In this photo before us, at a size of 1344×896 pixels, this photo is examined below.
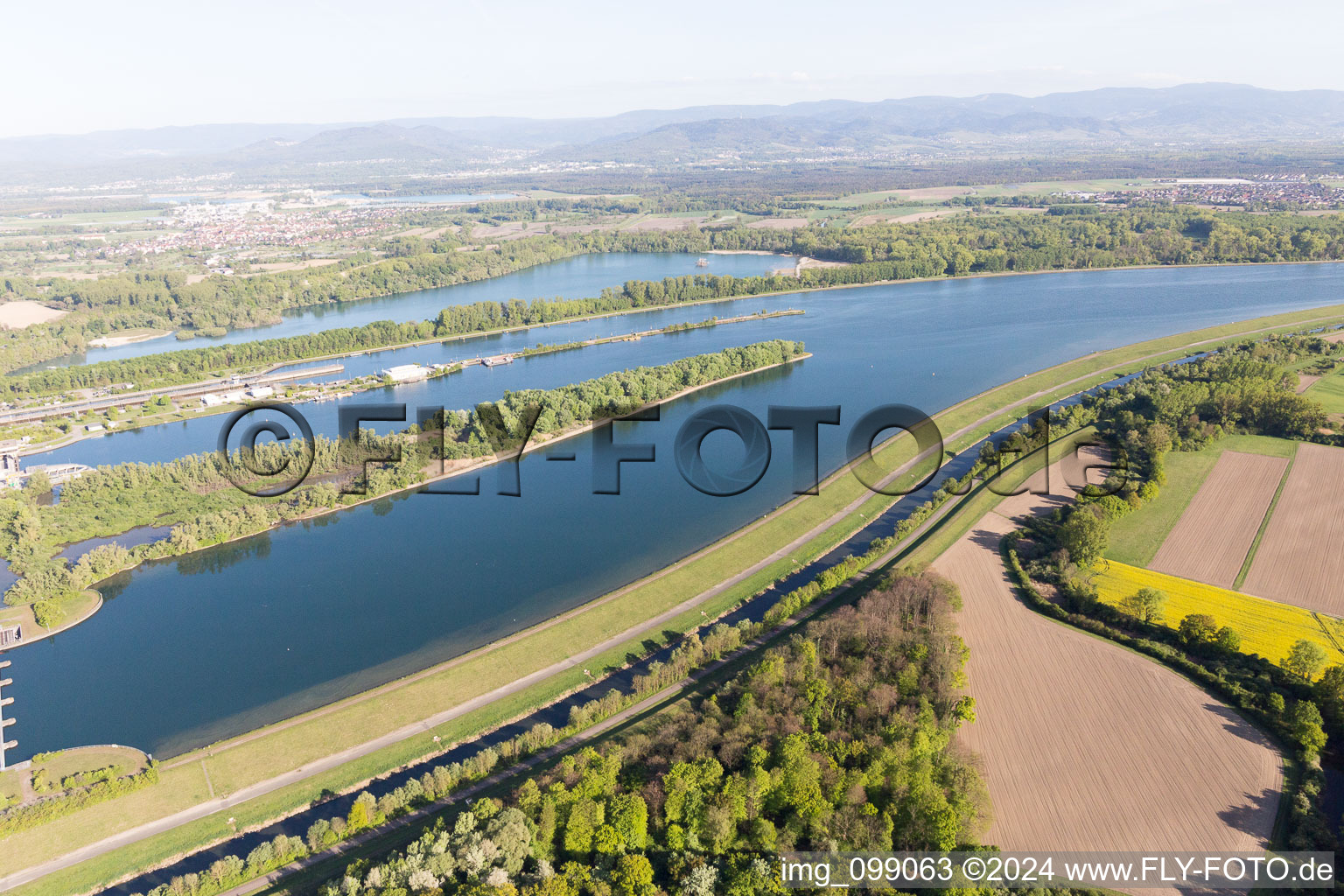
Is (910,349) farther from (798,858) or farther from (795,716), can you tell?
(798,858)

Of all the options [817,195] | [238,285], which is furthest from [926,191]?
[238,285]

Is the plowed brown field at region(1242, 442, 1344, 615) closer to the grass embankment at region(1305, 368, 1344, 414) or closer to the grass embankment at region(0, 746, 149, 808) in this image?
the grass embankment at region(1305, 368, 1344, 414)

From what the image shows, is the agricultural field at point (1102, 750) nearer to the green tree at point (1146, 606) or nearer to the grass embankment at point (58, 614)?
the green tree at point (1146, 606)

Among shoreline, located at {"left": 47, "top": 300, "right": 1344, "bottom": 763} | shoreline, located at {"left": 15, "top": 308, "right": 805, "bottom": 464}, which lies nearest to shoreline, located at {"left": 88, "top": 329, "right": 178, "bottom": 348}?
shoreline, located at {"left": 15, "top": 308, "right": 805, "bottom": 464}

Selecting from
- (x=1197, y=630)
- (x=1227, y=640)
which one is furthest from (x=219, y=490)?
(x=1227, y=640)

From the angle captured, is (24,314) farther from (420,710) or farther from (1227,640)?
(1227,640)

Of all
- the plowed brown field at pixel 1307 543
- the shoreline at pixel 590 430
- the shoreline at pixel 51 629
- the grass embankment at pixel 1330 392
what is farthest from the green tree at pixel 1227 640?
the shoreline at pixel 51 629
